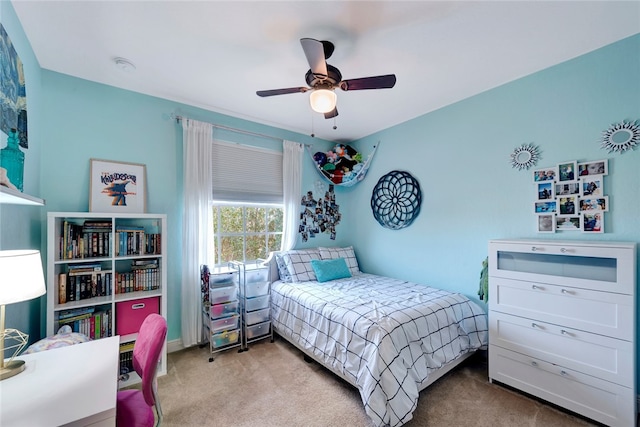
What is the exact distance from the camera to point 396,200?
3352mm

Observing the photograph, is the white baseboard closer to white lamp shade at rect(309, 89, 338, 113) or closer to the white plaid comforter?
the white plaid comforter

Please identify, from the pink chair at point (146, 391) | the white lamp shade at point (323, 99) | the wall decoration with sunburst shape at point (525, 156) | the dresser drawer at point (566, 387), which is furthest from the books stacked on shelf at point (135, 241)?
the wall decoration with sunburst shape at point (525, 156)

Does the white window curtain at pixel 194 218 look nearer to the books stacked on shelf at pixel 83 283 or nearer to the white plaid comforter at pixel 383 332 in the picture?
the books stacked on shelf at pixel 83 283

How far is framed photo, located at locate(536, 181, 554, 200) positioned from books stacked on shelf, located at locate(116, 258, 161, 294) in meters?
3.46

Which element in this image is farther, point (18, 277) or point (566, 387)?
point (566, 387)

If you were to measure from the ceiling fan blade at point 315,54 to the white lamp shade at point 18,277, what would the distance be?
166 cm

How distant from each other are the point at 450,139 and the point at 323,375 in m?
2.69

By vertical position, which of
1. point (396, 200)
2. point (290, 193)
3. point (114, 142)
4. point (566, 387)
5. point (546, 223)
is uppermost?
point (114, 142)

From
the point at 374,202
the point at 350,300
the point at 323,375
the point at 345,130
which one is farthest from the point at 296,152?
the point at 323,375

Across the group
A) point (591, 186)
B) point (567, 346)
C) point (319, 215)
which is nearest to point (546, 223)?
point (591, 186)

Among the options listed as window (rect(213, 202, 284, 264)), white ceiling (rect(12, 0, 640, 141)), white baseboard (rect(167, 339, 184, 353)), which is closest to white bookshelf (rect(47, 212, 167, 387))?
white baseboard (rect(167, 339, 184, 353))

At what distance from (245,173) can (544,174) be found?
3.00 metres

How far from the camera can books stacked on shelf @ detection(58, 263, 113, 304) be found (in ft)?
6.60

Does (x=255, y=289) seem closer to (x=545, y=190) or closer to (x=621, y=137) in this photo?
(x=545, y=190)
